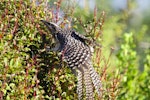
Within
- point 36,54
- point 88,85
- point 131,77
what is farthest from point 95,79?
point 131,77

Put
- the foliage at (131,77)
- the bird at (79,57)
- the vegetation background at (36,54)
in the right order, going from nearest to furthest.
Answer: the vegetation background at (36,54), the bird at (79,57), the foliage at (131,77)

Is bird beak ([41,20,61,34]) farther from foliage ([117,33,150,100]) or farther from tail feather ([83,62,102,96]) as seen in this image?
foliage ([117,33,150,100])

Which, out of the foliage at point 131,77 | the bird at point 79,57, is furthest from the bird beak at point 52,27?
the foliage at point 131,77

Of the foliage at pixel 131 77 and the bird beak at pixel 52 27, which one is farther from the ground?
the bird beak at pixel 52 27

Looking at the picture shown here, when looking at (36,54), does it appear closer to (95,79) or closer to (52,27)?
(52,27)

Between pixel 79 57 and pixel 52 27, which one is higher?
pixel 52 27

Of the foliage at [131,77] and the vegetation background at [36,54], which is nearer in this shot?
the vegetation background at [36,54]

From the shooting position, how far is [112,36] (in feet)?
42.2

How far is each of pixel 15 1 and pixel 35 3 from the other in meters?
0.19

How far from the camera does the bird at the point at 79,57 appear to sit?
407 cm

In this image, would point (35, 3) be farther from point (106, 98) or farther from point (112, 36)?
point (112, 36)

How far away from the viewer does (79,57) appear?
4.09 metres

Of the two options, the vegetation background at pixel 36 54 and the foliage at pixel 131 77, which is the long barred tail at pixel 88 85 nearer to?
the vegetation background at pixel 36 54


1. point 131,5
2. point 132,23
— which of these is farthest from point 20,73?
point 132,23
